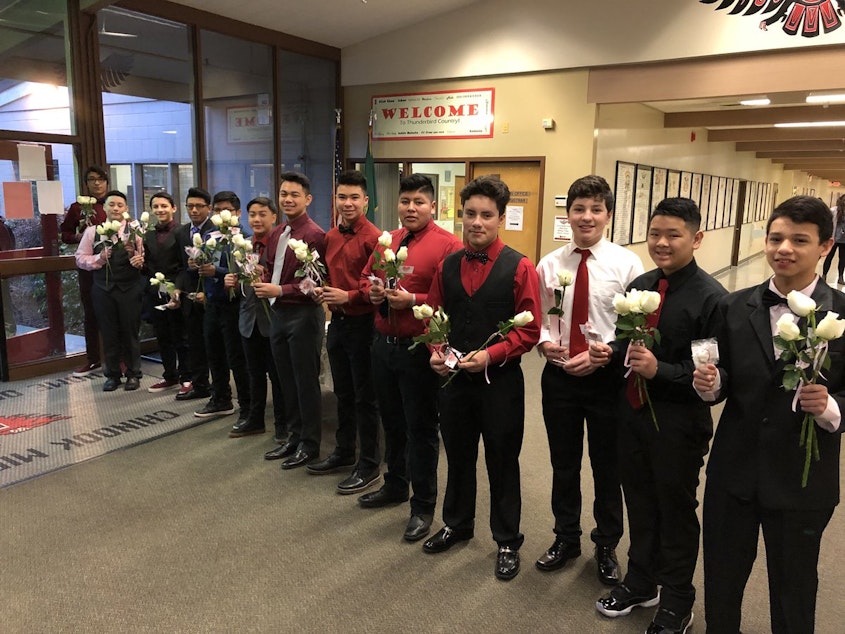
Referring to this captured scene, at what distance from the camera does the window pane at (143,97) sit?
595cm

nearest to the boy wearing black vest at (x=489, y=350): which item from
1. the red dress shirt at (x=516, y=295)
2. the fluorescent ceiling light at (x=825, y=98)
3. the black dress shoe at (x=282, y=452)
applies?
the red dress shirt at (x=516, y=295)

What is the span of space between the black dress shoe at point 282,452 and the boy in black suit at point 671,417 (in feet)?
7.49

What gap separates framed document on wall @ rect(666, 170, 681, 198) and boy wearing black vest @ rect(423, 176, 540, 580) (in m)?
7.47

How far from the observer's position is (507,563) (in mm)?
2670

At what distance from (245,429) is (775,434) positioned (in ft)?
11.2

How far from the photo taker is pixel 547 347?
8.20 ft

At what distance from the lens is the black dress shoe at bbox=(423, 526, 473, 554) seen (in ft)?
9.36

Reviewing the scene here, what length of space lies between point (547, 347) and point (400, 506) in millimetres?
1381

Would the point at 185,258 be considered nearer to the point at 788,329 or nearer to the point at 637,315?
the point at 637,315

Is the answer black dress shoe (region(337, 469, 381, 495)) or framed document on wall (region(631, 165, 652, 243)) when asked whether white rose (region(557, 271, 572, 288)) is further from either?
framed document on wall (region(631, 165, 652, 243))

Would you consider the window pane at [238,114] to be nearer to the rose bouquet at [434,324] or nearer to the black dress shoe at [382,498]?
the black dress shoe at [382,498]

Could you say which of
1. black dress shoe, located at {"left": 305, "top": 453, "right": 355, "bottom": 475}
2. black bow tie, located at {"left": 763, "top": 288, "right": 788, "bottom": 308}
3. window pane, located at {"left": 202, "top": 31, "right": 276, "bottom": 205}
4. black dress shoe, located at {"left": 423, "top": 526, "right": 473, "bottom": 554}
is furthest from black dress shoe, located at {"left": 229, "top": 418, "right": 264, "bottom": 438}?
window pane, located at {"left": 202, "top": 31, "right": 276, "bottom": 205}

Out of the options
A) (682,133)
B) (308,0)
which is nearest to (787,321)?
(308,0)

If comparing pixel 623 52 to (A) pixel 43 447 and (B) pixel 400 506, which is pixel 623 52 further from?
(A) pixel 43 447
